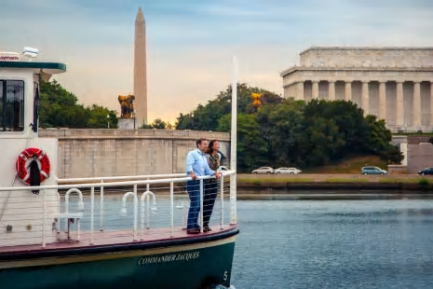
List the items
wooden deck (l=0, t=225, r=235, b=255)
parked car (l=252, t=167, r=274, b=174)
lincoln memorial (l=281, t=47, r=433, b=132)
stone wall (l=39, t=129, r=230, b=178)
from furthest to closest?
lincoln memorial (l=281, t=47, r=433, b=132)
parked car (l=252, t=167, r=274, b=174)
stone wall (l=39, t=129, r=230, b=178)
wooden deck (l=0, t=225, r=235, b=255)

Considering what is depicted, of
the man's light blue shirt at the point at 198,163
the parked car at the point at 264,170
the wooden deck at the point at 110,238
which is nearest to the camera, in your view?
the wooden deck at the point at 110,238

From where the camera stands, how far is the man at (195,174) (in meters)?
20.0

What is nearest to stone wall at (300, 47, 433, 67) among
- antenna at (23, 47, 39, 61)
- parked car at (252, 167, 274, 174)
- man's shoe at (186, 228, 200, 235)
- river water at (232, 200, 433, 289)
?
parked car at (252, 167, 274, 174)

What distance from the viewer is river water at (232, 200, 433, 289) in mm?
27500

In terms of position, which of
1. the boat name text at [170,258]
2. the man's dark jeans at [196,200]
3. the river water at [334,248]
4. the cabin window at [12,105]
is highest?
the cabin window at [12,105]

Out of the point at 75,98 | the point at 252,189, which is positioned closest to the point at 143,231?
the point at 252,189

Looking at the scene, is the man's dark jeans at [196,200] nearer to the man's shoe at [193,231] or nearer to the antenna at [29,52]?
the man's shoe at [193,231]

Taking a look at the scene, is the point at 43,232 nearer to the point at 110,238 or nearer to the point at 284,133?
the point at 110,238

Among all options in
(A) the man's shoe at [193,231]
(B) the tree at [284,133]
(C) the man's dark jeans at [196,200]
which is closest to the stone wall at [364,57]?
(B) the tree at [284,133]

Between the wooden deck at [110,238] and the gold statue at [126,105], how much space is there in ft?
212

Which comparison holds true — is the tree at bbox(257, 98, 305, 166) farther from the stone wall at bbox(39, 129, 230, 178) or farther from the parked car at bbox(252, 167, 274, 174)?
the stone wall at bbox(39, 129, 230, 178)

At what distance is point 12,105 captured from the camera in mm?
18547

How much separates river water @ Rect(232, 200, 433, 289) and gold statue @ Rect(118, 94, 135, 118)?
28735 millimetres

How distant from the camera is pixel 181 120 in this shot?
427 feet
